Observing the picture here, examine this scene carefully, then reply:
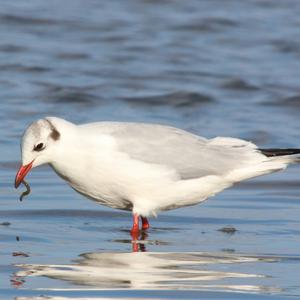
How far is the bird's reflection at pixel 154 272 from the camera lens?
7.54 meters

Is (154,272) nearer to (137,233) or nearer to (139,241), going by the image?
(139,241)

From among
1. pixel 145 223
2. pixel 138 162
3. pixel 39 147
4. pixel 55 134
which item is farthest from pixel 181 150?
pixel 39 147

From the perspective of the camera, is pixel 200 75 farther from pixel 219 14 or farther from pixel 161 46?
pixel 219 14

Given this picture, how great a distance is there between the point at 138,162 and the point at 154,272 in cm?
143

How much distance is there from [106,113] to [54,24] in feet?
21.0

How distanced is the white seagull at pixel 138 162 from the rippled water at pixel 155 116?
0.27 metres

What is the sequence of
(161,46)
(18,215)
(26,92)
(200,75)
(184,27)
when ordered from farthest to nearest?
1. (184,27)
2. (161,46)
3. (200,75)
4. (26,92)
5. (18,215)

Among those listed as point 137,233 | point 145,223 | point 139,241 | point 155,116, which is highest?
point 155,116

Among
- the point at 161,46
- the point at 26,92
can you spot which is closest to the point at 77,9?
the point at 161,46

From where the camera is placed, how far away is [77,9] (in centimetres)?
2256

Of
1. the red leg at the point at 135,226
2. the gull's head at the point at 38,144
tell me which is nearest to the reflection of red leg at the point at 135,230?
the red leg at the point at 135,226

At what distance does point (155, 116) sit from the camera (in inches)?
591

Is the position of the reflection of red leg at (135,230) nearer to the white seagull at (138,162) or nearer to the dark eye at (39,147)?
the white seagull at (138,162)

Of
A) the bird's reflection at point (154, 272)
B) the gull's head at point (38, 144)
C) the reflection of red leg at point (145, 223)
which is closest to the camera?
the bird's reflection at point (154, 272)
